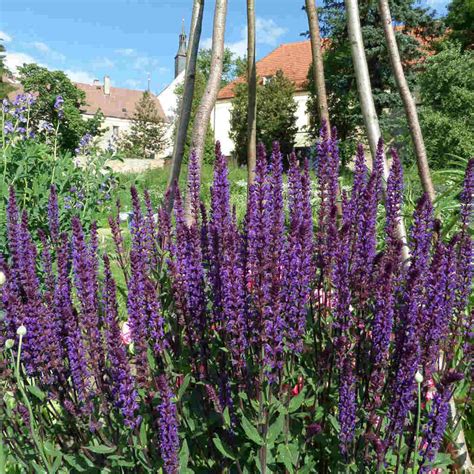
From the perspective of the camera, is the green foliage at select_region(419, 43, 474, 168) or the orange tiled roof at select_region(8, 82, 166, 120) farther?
the orange tiled roof at select_region(8, 82, 166, 120)

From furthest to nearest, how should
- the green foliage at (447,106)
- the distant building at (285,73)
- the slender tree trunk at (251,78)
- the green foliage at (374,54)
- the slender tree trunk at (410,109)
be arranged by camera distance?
the distant building at (285,73), the green foliage at (374,54), the green foliage at (447,106), the slender tree trunk at (251,78), the slender tree trunk at (410,109)

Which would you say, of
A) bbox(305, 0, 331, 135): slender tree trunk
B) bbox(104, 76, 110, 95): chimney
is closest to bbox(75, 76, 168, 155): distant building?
bbox(104, 76, 110, 95): chimney

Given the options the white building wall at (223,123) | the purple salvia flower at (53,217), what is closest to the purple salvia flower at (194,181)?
the purple salvia flower at (53,217)

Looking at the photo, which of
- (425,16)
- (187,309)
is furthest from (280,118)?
(187,309)

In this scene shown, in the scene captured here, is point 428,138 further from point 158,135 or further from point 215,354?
point 158,135

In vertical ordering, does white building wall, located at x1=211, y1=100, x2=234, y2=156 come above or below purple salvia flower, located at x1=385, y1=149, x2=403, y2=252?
above

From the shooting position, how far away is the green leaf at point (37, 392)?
6.77 feet

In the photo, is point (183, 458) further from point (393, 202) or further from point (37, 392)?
point (393, 202)

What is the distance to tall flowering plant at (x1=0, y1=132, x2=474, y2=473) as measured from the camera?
5.65 ft

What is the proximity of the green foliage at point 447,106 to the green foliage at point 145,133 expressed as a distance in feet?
106

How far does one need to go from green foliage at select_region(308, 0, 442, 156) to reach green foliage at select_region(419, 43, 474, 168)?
12.2 feet

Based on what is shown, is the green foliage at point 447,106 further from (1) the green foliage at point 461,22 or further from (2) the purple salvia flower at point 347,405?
(2) the purple salvia flower at point 347,405

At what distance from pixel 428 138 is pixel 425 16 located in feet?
37.6

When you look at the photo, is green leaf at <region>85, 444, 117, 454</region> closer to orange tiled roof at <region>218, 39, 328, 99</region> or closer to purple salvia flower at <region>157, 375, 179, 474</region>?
purple salvia flower at <region>157, 375, 179, 474</region>
